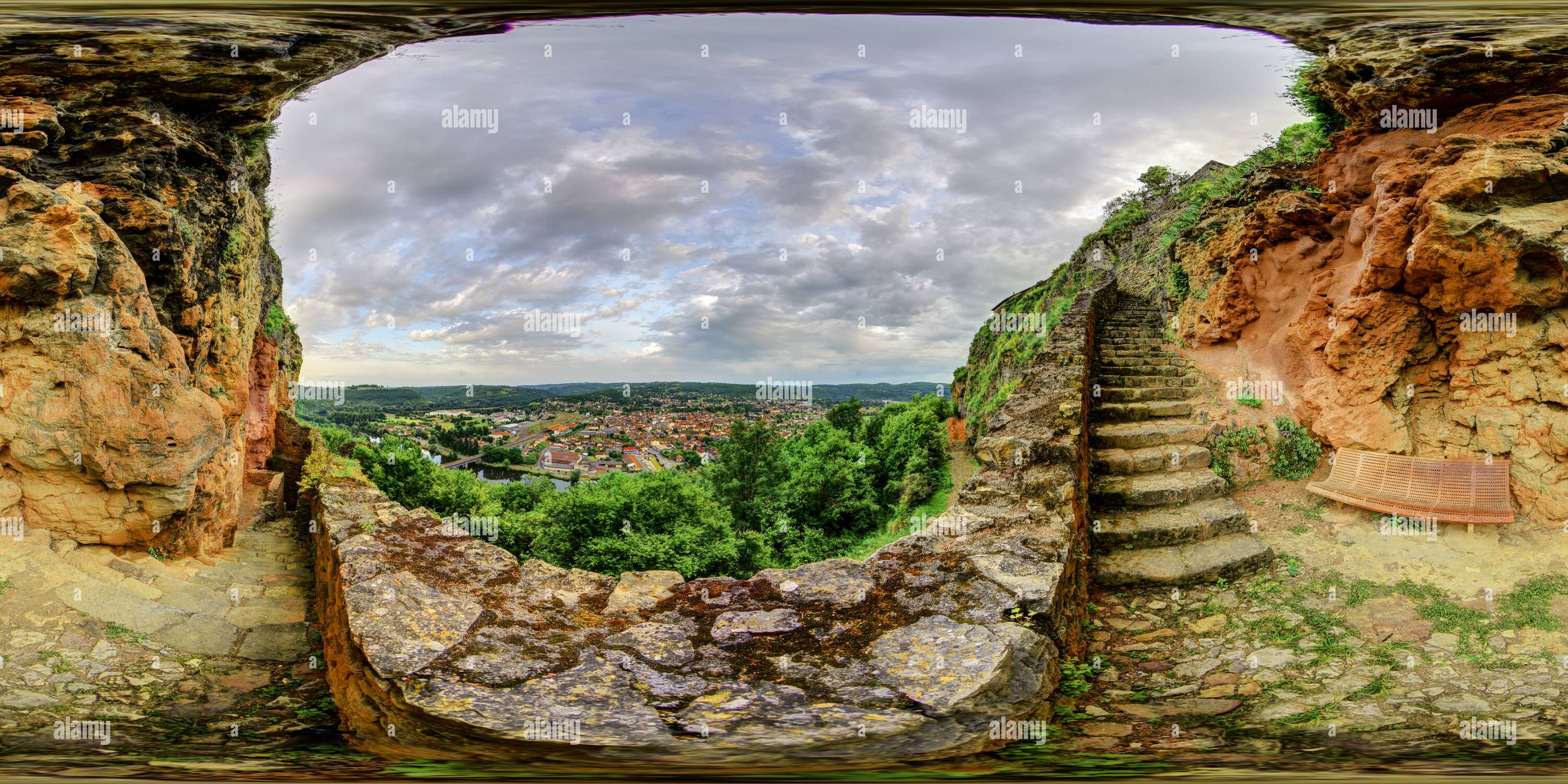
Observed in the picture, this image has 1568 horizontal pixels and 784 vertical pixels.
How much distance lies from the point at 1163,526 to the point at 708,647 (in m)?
4.84

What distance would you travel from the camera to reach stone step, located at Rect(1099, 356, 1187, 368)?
10.1 metres

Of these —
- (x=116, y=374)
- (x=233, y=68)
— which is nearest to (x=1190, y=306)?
(x=233, y=68)

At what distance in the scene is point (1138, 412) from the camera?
27.3 ft

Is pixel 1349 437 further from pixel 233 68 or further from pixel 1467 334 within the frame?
pixel 233 68

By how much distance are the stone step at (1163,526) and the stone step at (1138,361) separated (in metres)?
4.30

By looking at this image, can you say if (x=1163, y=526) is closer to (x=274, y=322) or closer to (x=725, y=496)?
(x=274, y=322)

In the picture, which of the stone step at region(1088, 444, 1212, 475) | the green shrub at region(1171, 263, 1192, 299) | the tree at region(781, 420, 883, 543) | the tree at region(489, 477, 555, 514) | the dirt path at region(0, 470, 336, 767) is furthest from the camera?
the tree at region(781, 420, 883, 543)

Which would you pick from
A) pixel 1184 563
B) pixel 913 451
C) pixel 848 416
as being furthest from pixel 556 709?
pixel 848 416

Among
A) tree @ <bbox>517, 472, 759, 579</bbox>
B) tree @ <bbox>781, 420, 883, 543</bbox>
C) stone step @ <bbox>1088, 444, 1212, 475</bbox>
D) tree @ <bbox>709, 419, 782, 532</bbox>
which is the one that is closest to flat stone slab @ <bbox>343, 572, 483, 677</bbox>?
stone step @ <bbox>1088, 444, 1212, 475</bbox>

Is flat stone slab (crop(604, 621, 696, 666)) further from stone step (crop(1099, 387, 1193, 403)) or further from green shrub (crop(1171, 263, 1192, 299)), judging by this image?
green shrub (crop(1171, 263, 1192, 299))

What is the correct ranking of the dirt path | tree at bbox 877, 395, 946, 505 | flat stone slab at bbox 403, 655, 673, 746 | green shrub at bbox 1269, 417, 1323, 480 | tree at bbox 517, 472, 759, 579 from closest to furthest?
flat stone slab at bbox 403, 655, 673, 746 < the dirt path < green shrub at bbox 1269, 417, 1323, 480 < tree at bbox 517, 472, 759, 579 < tree at bbox 877, 395, 946, 505

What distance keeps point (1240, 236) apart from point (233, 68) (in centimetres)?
1165

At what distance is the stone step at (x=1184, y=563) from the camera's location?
5320mm

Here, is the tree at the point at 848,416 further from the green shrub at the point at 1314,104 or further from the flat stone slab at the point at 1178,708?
the flat stone slab at the point at 1178,708
